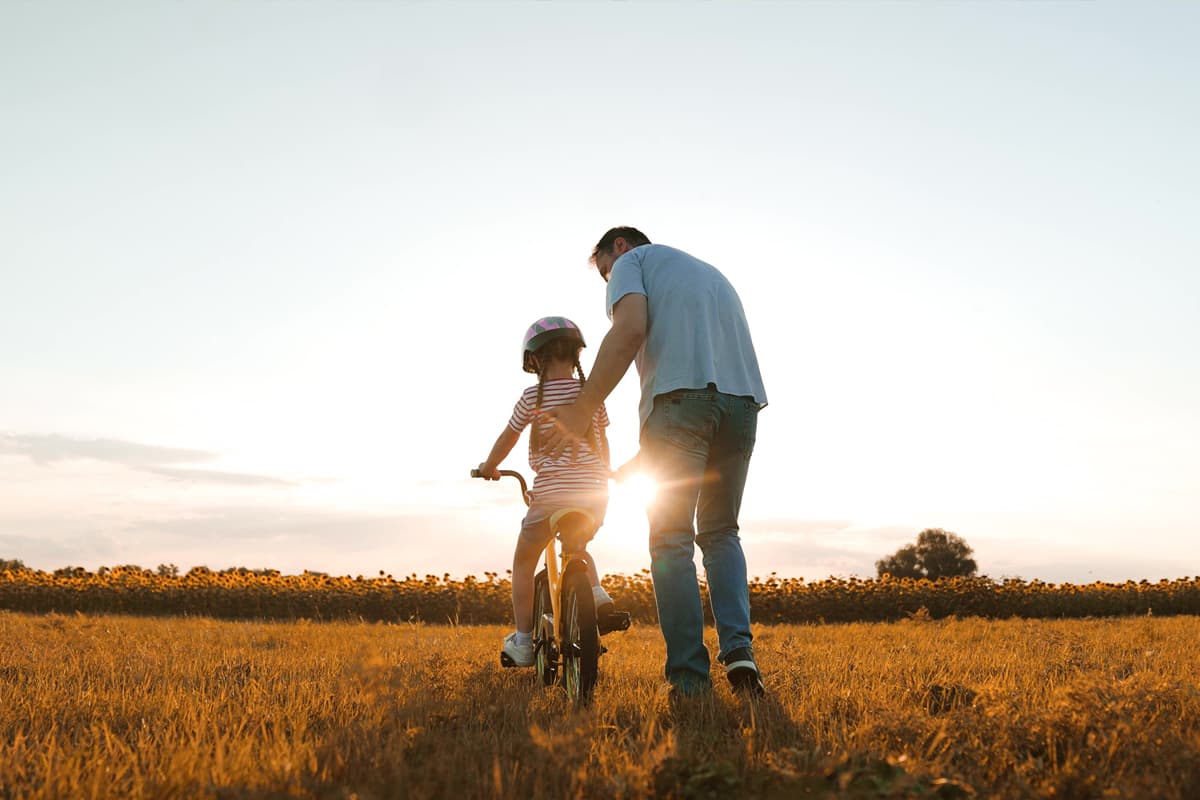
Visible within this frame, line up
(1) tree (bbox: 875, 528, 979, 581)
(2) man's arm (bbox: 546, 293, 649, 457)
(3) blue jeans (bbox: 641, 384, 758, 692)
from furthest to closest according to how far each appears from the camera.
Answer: (1) tree (bbox: 875, 528, 979, 581), (2) man's arm (bbox: 546, 293, 649, 457), (3) blue jeans (bbox: 641, 384, 758, 692)

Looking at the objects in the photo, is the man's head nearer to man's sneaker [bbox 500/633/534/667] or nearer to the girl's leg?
the girl's leg

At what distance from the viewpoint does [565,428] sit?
4.46 metres

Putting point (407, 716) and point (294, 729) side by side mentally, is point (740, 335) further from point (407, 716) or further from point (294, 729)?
point (294, 729)

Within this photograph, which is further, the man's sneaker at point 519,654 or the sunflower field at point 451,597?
the sunflower field at point 451,597

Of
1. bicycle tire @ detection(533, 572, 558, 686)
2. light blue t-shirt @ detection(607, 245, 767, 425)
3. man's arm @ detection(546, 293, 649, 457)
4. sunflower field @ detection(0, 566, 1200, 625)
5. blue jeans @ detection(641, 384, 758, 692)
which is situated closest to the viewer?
blue jeans @ detection(641, 384, 758, 692)

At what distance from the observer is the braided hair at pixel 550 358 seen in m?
4.71

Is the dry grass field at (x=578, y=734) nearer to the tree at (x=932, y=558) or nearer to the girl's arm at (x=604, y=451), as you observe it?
the girl's arm at (x=604, y=451)

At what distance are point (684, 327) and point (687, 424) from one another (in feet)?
1.68

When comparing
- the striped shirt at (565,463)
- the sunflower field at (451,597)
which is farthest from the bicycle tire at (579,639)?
the sunflower field at (451,597)

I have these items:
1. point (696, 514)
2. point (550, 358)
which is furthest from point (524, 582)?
point (550, 358)

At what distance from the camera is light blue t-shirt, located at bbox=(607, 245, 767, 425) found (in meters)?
4.50

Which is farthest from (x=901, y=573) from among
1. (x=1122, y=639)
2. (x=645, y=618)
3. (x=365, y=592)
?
(x=1122, y=639)

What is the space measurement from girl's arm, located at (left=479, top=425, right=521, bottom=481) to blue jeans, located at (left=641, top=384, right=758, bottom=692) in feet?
2.55

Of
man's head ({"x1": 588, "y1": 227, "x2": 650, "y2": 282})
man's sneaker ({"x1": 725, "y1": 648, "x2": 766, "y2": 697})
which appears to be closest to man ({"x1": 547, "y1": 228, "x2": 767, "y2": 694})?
man's sneaker ({"x1": 725, "y1": 648, "x2": 766, "y2": 697})
